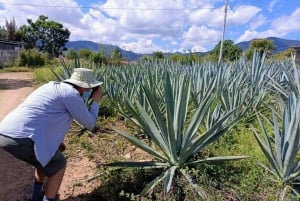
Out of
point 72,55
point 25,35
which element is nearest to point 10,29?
point 25,35

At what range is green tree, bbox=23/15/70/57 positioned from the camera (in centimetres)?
5003

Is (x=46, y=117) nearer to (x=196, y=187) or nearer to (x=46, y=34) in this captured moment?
(x=196, y=187)

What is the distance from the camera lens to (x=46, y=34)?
51.4 meters

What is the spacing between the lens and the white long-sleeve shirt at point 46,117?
2863 millimetres

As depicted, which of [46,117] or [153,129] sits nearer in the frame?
[46,117]

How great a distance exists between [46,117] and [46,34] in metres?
51.5

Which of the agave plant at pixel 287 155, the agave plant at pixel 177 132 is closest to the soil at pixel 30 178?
the agave plant at pixel 177 132

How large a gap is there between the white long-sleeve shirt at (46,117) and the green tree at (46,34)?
48145mm

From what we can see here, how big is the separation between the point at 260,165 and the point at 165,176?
37.6 inches

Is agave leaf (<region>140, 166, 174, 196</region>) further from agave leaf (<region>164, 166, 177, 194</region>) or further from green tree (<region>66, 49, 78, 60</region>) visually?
green tree (<region>66, 49, 78, 60</region>)

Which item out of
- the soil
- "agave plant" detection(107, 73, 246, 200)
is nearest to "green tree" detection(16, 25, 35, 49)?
the soil

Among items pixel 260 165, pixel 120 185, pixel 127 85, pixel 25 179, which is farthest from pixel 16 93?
pixel 260 165

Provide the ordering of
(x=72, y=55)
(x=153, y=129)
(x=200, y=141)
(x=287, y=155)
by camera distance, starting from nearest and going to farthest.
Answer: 1. (x=287, y=155)
2. (x=200, y=141)
3. (x=153, y=129)
4. (x=72, y=55)

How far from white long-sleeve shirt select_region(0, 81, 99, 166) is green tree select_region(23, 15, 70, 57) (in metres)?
48.1
